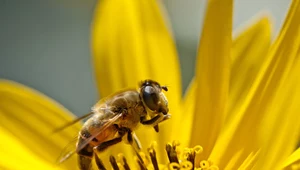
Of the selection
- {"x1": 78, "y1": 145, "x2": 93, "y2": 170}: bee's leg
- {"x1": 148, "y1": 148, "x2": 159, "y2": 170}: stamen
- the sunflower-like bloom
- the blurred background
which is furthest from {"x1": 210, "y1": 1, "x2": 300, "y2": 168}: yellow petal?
the blurred background

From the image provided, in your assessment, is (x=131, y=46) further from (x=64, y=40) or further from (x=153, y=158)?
(x=64, y=40)

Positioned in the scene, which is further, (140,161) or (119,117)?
(140,161)

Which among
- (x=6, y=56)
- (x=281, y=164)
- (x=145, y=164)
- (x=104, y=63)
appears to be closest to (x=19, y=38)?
(x=6, y=56)

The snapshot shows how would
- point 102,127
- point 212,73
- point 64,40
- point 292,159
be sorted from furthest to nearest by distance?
point 64,40 < point 212,73 < point 102,127 < point 292,159

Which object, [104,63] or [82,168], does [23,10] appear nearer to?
[104,63]

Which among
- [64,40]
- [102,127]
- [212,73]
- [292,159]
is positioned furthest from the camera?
[64,40]

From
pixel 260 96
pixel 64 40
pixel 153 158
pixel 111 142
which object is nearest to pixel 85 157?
pixel 111 142
